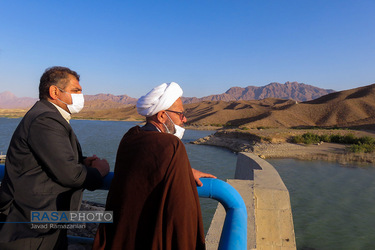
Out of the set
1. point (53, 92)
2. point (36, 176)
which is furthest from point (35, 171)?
point (53, 92)

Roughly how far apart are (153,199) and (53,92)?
3.31ft

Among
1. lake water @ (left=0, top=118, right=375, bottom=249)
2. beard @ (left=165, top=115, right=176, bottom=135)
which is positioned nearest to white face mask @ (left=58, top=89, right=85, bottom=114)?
beard @ (left=165, top=115, right=176, bottom=135)

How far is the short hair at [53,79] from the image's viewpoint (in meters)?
1.67

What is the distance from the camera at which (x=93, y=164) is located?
1590 mm

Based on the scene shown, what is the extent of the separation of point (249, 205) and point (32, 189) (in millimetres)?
3035

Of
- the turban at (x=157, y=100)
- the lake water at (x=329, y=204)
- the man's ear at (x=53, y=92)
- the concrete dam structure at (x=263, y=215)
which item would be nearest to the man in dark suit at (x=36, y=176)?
the man's ear at (x=53, y=92)

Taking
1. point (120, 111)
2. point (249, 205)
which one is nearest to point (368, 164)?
point (249, 205)

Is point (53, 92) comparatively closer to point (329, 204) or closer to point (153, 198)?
point (153, 198)

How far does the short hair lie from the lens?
65.9 inches

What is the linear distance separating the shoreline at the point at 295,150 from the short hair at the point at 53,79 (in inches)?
687

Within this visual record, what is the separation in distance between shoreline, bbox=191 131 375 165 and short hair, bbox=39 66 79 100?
17.4 meters

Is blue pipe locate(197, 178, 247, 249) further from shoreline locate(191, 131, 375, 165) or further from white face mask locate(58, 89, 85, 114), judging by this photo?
shoreline locate(191, 131, 375, 165)

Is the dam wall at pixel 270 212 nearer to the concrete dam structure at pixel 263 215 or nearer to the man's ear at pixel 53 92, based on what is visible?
the concrete dam structure at pixel 263 215

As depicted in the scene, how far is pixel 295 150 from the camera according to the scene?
801 inches
